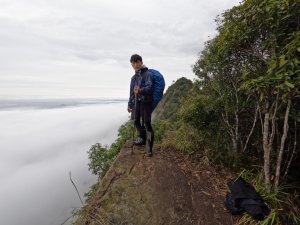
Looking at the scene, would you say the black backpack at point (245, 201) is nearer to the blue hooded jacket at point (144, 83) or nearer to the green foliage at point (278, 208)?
the green foliage at point (278, 208)

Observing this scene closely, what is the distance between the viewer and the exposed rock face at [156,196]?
5465 millimetres

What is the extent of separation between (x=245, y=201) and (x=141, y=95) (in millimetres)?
3163

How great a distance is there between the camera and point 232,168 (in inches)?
297

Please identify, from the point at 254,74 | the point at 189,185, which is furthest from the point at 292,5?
the point at 189,185

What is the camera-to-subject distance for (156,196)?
5859 millimetres

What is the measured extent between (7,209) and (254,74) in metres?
181

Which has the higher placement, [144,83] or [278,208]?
[144,83]

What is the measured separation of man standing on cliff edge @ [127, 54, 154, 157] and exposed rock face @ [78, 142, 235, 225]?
70cm

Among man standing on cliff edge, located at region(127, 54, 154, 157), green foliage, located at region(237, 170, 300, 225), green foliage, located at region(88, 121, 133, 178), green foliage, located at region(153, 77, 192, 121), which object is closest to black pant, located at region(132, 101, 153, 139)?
man standing on cliff edge, located at region(127, 54, 154, 157)

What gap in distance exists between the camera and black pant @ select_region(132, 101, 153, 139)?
686cm

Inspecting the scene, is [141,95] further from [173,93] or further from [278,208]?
[173,93]

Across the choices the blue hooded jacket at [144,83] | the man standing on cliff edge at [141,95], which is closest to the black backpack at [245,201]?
the man standing on cliff edge at [141,95]

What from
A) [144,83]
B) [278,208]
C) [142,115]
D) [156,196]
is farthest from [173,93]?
[278,208]

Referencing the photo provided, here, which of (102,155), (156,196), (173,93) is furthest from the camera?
(173,93)
